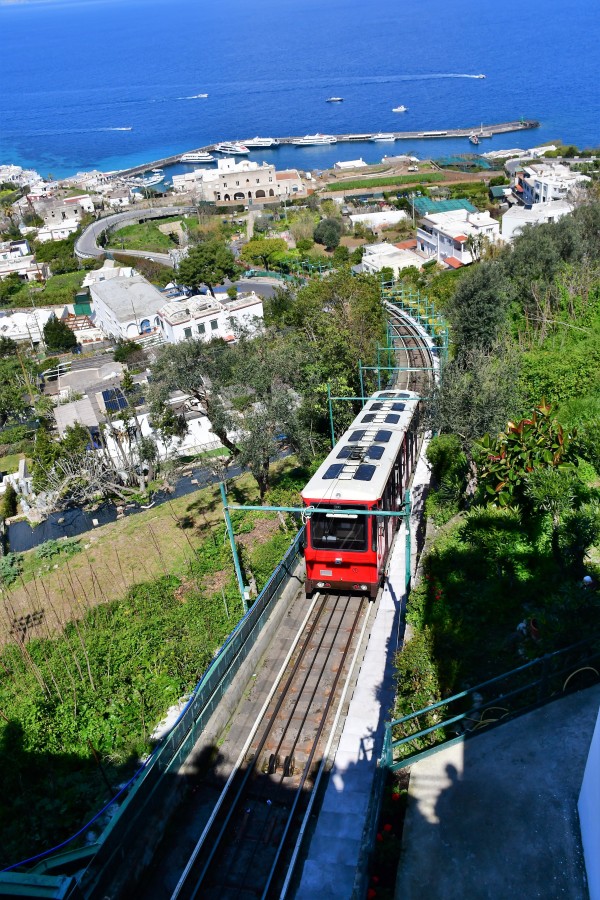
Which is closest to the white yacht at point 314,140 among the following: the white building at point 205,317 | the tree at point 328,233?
the tree at point 328,233

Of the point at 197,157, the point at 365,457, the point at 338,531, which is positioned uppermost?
the point at 365,457

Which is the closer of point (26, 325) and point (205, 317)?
point (205, 317)

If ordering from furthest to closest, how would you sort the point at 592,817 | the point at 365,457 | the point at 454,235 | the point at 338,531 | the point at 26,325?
the point at 454,235 < the point at 26,325 < the point at 365,457 < the point at 338,531 < the point at 592,817

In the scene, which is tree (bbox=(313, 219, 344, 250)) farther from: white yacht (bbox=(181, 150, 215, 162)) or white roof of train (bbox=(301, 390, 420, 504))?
white yacht (bbox=(181, 150, 215, 162))

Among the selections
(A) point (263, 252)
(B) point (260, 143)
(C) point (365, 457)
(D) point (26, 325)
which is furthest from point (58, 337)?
(B) point (260, 143)

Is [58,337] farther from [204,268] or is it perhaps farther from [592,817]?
[592,817]

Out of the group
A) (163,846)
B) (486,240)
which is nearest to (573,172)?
(486,240)

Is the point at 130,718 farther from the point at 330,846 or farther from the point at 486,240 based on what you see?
the point at 486,240
